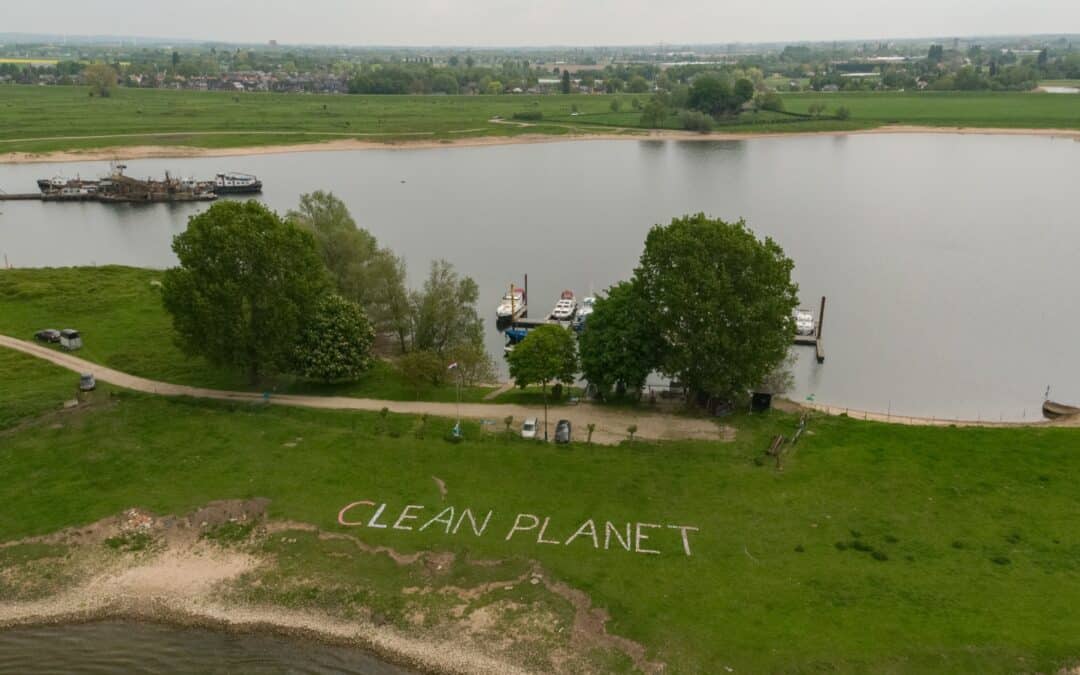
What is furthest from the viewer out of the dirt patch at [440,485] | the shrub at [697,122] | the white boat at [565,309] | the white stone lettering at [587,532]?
→ the shrub at [697,122]

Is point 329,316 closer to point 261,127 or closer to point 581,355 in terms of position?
point 581,355

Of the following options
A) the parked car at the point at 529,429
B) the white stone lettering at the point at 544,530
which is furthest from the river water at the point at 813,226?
the white stone lettering at the point at 544,530

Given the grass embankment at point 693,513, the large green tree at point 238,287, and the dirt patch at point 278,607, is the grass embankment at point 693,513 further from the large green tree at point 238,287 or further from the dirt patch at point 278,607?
the large green tree at point 238,287

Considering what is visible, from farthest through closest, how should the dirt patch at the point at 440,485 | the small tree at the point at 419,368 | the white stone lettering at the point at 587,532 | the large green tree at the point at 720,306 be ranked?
the small tree at the point at 419,368, the large green tree at the point at 720,306, the dirt patch at the point at 440,485, the white stone lettering at the point at 587,532

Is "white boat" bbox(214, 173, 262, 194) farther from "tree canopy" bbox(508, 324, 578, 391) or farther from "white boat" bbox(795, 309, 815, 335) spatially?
"white boat" bbox(795, 309, 815, 335)

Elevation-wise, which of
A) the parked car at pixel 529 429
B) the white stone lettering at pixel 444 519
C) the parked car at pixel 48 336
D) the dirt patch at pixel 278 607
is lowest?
the dirt patch at pixel 278 607

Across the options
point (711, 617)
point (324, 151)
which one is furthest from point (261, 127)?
point (711, 617)

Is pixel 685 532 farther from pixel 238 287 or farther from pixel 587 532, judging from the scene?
pixel 238 287
